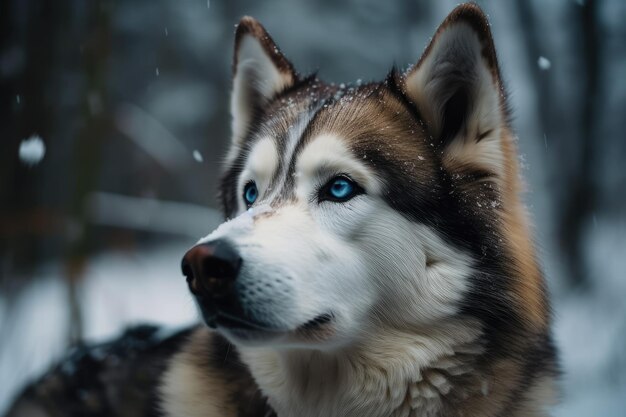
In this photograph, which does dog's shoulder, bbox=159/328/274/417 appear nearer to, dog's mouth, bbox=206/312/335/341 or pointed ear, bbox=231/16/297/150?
dog's mouth, bbox=206/312/335/341

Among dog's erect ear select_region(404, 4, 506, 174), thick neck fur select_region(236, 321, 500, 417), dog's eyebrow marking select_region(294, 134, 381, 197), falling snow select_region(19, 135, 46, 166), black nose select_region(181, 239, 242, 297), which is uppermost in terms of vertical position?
dog's erect ear select_region(404, 4, 506, 174)

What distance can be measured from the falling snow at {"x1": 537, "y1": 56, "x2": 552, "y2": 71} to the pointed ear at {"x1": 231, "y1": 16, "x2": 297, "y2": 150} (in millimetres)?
4217

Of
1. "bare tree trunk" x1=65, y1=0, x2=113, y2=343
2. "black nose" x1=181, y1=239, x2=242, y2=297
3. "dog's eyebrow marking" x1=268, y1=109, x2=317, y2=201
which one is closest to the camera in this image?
"black nose" x1=181, y1=239, x2=242, y2=297

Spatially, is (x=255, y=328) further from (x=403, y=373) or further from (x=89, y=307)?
(x=89, y=307)

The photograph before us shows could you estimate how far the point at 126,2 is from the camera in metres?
7.48

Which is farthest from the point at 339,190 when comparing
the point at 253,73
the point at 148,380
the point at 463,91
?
the point at 148,380

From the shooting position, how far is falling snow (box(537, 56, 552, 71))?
627cm

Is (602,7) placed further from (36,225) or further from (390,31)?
(36,225)

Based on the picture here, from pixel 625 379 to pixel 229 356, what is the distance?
15.0 ft

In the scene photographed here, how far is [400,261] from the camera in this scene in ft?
6.92

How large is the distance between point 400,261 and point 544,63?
4.93 metres

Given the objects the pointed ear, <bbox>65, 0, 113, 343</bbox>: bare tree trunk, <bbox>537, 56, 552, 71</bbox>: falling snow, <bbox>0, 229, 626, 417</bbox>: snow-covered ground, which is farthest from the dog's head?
<bbox>65, 0, 113, 343</bbox>: bare tree trunk

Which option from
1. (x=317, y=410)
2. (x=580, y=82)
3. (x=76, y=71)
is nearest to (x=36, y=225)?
(x=76, y=71)

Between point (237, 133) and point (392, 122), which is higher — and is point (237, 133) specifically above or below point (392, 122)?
below
